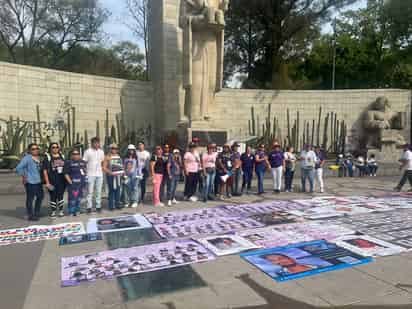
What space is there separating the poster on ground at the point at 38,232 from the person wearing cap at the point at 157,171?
1.77 m

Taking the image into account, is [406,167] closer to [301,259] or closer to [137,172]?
[301,259]

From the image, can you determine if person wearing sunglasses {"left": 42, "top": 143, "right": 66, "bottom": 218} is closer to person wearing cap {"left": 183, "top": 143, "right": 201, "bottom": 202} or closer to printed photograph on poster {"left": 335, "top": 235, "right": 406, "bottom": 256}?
person wearing cap {"left": 183, "top": 143, "right": 201, "bottom": 202}

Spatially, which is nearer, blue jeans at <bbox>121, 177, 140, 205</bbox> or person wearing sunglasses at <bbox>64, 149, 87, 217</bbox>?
person wearing sunglasses at <bbox>64, 149, 87, 217</bbox>

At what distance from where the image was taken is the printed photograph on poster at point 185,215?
5.07m

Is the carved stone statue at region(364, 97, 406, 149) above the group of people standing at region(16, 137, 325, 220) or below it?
above

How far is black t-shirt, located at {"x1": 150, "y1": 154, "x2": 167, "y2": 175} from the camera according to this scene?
21.0 feet

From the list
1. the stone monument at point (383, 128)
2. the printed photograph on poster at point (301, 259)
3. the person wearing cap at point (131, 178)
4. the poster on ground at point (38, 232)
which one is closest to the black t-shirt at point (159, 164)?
the person wearing cap at point (131, 178)

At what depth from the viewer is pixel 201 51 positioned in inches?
392

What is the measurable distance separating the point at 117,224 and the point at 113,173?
130cm

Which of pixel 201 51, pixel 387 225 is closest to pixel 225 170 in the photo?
pixel 387 225

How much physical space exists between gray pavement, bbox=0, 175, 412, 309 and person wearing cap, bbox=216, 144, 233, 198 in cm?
360

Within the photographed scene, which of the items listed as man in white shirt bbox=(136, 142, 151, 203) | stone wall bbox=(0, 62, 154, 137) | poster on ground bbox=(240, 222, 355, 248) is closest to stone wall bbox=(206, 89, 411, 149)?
stone wall bbox=(0, 62, 154, 137)

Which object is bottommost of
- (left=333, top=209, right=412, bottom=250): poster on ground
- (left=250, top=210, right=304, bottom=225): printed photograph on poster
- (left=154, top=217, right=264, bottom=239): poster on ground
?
(left=154, top=217, right=264, bottom=239): poster on ground

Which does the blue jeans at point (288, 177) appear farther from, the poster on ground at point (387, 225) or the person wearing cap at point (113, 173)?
the person wearing cap at point (113, 173)
